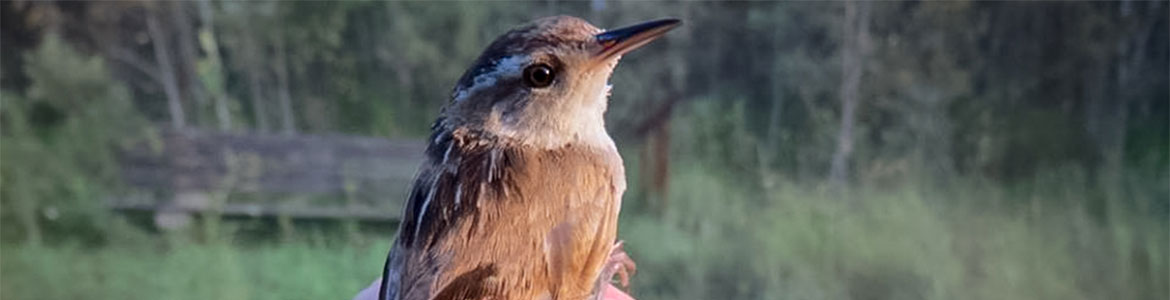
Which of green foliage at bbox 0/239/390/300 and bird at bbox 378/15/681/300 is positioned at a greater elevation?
bird at bbox 378/15/681/300

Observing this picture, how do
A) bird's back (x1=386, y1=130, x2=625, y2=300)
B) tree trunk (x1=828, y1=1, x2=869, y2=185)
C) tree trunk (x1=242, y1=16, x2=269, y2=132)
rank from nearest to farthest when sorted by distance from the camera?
bird's back (x1=386, y1=130, x2=625, y2=300), tree trunk (x1=828, y1=1, x2=869, y2=185), tree trunk (x1=242, y1=16, x2=269, y2=132)

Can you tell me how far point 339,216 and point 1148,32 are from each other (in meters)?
1.55

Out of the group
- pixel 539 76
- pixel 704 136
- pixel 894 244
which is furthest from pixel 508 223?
pixel 894 244

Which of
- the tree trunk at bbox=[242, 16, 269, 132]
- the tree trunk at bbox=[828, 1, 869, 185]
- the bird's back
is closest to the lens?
the bird's back

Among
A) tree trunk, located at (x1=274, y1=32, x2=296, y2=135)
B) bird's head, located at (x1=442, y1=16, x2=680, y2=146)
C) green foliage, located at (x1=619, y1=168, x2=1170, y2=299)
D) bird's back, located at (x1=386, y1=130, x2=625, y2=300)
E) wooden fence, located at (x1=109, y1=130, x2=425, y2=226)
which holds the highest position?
bird's head, located at (x1=442, y1=16, x2=680, y2=146)

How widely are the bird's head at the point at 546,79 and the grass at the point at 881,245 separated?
115cm

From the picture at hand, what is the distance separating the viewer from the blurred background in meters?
2.01

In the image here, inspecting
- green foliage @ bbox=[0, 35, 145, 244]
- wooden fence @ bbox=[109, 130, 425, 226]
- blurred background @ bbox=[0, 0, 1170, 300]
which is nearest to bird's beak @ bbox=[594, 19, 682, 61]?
blurred background @ bbox=[0, 0, 1170, 300]

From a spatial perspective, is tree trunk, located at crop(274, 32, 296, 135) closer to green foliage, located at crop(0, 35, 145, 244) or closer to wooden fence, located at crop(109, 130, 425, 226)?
wooden fence, located at crop(109, 130, 425, 226)

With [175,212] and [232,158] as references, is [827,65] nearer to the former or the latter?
[232,158]

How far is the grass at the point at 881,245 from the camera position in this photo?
2059 millimetres

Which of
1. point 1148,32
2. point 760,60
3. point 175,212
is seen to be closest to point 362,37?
point 175,212

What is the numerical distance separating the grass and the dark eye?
1169 mm

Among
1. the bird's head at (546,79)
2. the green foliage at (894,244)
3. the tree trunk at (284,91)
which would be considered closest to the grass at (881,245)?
the green foliage at (894,244)
